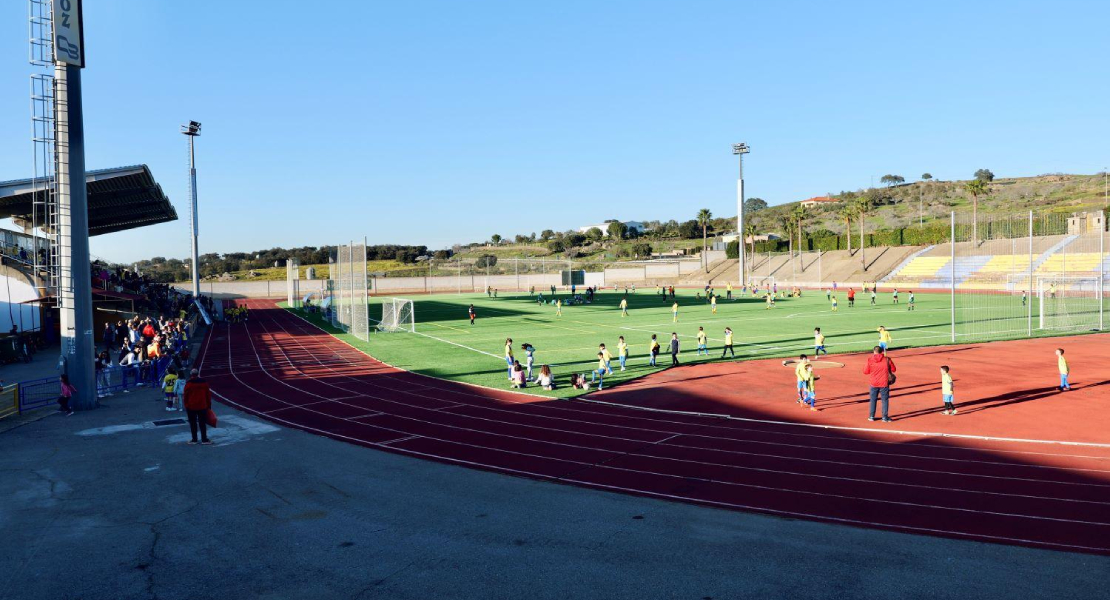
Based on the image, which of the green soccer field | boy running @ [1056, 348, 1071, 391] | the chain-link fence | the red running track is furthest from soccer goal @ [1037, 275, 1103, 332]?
the red running track

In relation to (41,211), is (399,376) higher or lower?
lower

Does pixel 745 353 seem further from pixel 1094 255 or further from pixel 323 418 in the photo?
pixel 1094 255

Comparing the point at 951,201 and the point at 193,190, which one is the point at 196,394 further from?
the point at 951,201

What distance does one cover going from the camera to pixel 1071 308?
142 feet

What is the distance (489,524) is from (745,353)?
2142cm

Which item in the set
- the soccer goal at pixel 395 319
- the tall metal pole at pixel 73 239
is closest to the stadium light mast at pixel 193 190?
the soccer goal at pixel 395 319

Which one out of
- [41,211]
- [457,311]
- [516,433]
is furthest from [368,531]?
[457,311]

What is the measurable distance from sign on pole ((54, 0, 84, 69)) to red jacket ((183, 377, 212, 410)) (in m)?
10.7

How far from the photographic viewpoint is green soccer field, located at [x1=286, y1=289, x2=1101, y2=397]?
27.9 metres

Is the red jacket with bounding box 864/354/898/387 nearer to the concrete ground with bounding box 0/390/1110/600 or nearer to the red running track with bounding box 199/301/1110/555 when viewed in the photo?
the red running track with bounding box 199/301/1110/555

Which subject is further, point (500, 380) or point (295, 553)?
point (500, 380)

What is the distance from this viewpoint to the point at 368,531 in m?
9.34

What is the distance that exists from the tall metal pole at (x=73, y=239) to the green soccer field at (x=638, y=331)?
1082 centimetres

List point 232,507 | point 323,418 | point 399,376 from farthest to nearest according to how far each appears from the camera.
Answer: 1. point 399,376
2. point 323,418
3. point 232,507
